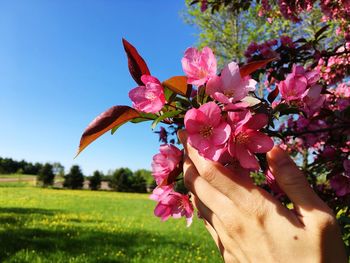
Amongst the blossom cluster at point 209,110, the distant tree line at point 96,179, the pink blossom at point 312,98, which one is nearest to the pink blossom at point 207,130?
the blossom cluster at point 209,110

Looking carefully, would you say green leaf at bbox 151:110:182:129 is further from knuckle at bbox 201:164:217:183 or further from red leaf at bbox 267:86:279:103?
red leaf at bbox 267:86:279:103

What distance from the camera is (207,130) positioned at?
76 cm

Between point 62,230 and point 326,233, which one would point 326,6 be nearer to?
point 326,233

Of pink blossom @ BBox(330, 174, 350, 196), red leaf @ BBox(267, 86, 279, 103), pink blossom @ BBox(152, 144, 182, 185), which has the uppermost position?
red leaf @ BBox(267, 86, 279, 103)

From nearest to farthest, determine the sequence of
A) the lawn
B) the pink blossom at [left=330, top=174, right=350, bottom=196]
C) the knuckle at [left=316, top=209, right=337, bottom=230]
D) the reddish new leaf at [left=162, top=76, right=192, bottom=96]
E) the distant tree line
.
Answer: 1. the knuckle at [left=316, top=209, right=337, bottom=230]
2. the reddish new leaf at [left=162, top=76, right=192, bottom=96]
3. the pink blossom at [left=330, top=174, right=350, bottom=196]
4. the lawn
5. the distant tree line

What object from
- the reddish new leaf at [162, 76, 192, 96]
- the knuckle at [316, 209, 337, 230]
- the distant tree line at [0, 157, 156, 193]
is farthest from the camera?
the distant tree line at [0, 157, 156, 193]

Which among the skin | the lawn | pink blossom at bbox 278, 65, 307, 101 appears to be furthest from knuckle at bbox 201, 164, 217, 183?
the lawn

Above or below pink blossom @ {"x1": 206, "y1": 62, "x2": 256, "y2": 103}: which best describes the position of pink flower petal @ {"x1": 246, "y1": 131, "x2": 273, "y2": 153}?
below

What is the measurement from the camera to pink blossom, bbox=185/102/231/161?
74cm

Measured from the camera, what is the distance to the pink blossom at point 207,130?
0.74 metres

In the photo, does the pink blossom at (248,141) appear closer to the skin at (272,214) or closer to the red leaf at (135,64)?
the skin at (272,214)

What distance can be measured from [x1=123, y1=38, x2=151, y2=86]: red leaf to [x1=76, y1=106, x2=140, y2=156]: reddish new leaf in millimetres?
100

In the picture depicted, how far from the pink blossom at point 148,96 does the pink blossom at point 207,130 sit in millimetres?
100

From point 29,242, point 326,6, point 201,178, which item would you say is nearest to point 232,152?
point 201,178
